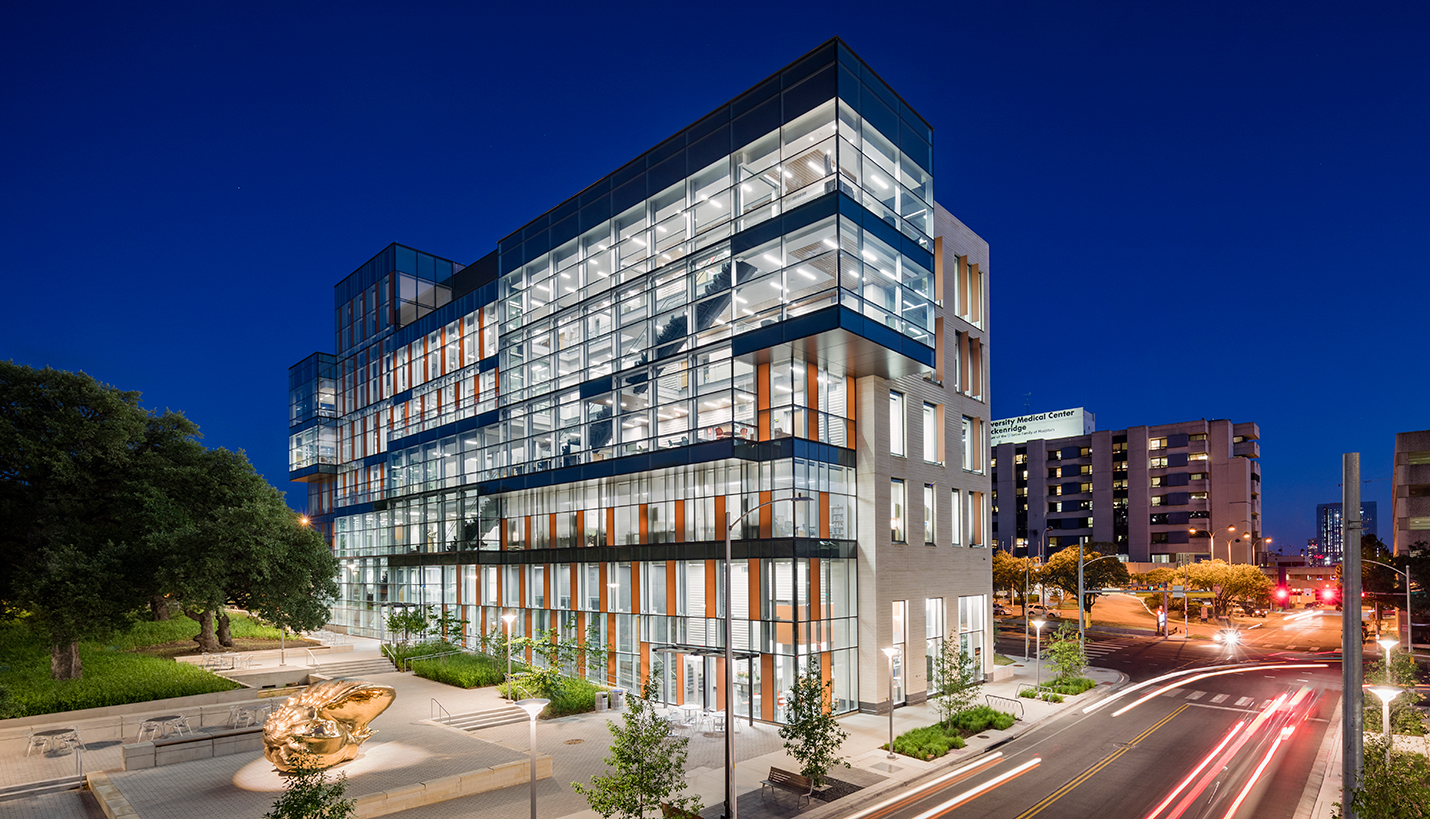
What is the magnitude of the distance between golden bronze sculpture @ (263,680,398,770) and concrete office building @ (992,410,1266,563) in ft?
369

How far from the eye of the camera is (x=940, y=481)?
39188mm

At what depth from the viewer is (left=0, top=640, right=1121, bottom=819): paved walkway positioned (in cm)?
2070

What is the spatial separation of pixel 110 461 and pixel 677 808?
99.3 feet

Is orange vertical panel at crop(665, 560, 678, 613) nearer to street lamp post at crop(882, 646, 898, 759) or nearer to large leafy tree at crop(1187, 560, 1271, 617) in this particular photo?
street lamp post at crop(882, 646, 898, 759)

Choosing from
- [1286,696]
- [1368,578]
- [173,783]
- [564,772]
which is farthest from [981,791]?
[1368,578]

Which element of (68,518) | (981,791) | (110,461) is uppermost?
(110,461)

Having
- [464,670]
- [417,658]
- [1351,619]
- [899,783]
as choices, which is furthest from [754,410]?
[1351,619]

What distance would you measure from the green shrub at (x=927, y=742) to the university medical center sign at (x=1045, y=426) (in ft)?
430

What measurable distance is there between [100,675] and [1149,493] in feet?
450

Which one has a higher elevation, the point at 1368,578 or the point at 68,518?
the point at 68,518

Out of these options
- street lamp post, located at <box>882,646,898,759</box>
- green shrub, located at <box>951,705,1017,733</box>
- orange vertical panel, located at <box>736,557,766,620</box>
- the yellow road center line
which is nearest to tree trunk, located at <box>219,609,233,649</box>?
orange vertical panel, located at <box>736,557,766,620</box>

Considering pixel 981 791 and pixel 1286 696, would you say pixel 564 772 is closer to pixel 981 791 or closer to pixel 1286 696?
pixel 981 791

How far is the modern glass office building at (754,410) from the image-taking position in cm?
3212

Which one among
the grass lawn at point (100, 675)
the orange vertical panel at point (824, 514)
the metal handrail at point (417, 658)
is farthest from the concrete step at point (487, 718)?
the orange vertical panel at point (824, 514)
